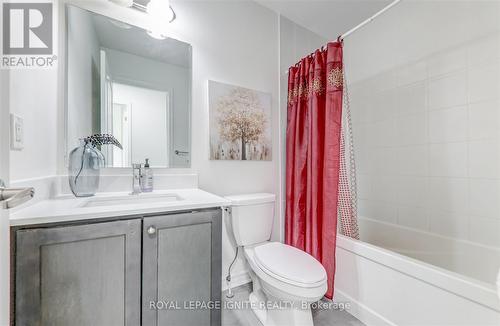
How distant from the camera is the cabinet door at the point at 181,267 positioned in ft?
2.84

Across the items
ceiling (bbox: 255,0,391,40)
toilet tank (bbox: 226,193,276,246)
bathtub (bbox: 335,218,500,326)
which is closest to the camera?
bathtub (bbox: 335,218,500,326)

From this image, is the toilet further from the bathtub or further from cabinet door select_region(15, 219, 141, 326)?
cabinet door select_region(15, 219, 141, 326)

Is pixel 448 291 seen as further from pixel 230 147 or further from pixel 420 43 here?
pixel 420 43

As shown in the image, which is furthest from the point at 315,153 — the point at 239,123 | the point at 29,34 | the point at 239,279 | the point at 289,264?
the point at 29,34

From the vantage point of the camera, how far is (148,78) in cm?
141

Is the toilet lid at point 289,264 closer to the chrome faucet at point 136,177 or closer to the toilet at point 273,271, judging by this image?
the toilet at point 273,271

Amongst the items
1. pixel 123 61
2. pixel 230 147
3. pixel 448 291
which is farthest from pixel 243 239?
pixel 123 61

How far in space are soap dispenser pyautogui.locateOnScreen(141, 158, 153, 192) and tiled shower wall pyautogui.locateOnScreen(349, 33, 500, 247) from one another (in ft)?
6.18

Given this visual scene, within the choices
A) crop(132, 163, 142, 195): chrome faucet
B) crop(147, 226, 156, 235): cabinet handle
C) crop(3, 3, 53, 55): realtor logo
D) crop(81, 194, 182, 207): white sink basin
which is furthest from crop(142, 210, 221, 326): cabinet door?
crop(3, 3, 53, 55): realtor logo

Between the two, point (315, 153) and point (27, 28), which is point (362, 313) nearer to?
point (315, 153)

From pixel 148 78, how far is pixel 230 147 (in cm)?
74

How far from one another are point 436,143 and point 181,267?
6.40 ft

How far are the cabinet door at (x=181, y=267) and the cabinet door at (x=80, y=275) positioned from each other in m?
0.05

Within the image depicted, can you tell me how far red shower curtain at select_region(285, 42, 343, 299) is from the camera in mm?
1384
